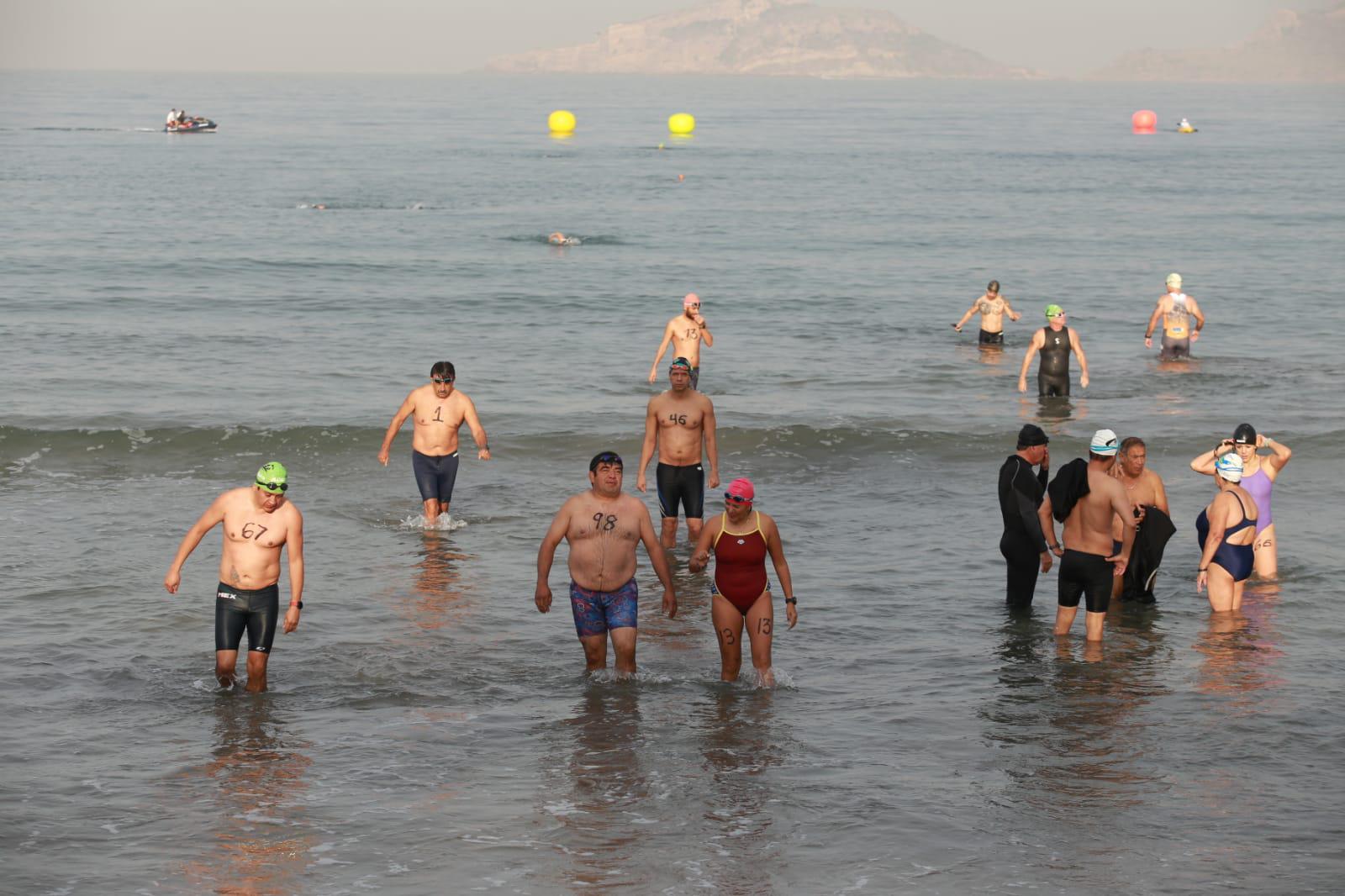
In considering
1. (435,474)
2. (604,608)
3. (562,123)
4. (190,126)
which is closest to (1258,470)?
(604,608)

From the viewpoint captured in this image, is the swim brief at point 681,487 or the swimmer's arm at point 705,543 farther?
the swim brief at point 681,487

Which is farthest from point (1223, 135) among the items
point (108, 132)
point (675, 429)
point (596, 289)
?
point (675, 429)

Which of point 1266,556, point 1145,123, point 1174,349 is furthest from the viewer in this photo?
point 1145,123

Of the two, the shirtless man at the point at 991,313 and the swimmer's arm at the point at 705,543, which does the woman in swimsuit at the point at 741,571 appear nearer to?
the swimmer's arm at the point at 705,543

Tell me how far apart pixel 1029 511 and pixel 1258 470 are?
7.00ft

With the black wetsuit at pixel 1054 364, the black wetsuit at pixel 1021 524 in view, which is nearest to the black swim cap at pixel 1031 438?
the black wetsuit at pixel 1021 524

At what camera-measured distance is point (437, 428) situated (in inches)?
598

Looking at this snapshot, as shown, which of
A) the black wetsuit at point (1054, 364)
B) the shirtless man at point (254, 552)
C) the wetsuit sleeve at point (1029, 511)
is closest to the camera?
the shirtless man at point (254, 552)

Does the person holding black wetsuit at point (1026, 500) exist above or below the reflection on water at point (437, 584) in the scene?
above

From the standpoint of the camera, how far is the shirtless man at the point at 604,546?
34.9 ft

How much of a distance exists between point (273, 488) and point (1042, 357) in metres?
14.7

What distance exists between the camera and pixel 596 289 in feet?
120

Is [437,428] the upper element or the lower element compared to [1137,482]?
upper

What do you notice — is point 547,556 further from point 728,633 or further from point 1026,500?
point 1026,500
